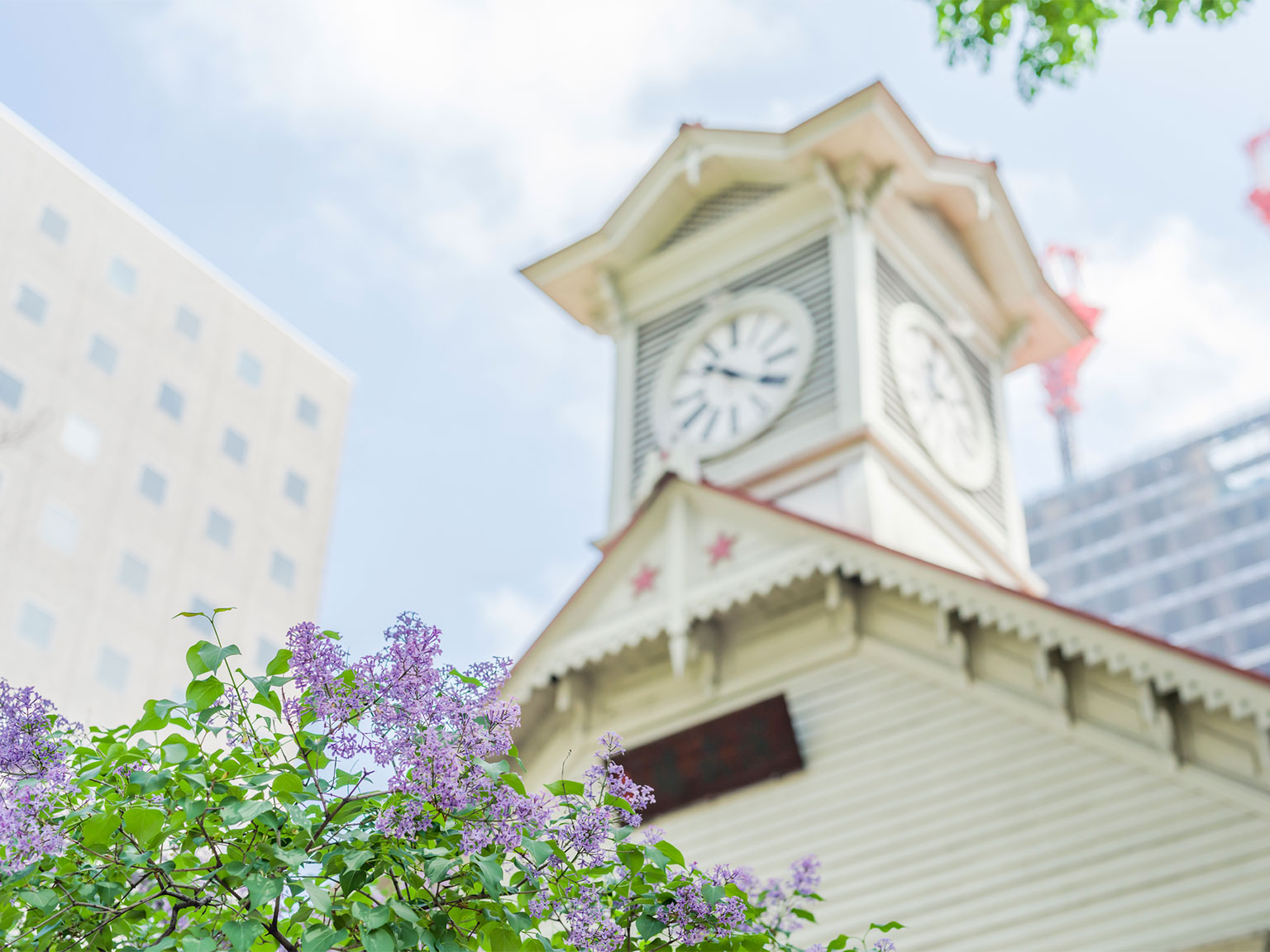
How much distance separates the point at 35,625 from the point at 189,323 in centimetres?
1290

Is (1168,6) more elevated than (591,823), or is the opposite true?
(1168,6)

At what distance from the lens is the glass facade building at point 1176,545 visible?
405 ft

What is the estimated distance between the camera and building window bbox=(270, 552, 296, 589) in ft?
175

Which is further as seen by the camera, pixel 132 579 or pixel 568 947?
pixel 132 579

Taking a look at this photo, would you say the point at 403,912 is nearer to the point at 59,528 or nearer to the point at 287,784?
the point at 287,784

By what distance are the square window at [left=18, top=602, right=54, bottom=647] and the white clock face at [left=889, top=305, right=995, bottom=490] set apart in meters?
30.8

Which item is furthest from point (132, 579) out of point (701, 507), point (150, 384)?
point (701, 507)

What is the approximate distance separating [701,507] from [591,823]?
32.3 feet

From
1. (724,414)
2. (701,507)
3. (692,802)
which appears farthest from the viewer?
(724,414)

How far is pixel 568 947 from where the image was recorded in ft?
17.1

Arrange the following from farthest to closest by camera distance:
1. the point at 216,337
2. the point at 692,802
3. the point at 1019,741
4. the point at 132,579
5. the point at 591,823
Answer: the point at 216,337, the point at 132,579, the point at 692,802, the point at 1019,741, the point at 591,823

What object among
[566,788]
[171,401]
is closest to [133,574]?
[171,401]

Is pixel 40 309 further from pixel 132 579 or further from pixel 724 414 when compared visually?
pixel 724 414

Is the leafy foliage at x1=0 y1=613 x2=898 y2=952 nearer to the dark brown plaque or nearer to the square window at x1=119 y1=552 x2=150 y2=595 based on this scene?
the dark brown plaque
